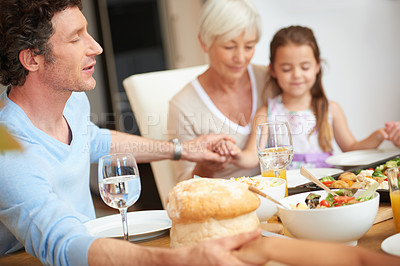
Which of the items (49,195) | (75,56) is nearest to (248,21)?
(75,56)

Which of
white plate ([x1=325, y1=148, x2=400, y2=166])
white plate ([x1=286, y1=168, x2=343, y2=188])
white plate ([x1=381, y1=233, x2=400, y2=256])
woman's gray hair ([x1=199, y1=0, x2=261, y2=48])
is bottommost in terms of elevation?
white plate ([x1=325, y1=148, x2=400, y2=166])

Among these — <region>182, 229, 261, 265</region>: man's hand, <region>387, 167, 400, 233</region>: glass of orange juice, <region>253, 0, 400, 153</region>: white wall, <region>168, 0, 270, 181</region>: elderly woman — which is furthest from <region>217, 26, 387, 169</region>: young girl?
<region>182, 229, 261, 265</region>: man's hand

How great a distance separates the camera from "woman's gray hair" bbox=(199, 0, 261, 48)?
2248 mm

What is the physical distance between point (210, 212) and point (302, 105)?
1780mm

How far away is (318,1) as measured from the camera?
12.4ft

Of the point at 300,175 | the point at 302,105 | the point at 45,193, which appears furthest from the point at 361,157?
the point at 45,193

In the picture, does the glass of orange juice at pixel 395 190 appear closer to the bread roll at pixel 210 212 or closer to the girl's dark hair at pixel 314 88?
the bread roll at pixel 210 212

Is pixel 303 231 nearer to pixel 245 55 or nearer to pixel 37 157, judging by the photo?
pixel 37 157

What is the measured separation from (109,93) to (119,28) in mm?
832

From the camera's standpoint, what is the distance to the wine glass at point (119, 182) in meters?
1.04

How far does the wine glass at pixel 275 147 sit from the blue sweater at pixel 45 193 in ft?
1.75

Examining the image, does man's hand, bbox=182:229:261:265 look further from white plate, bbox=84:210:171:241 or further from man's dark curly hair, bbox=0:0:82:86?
man's dark curly hair, bbox=0:0:82:86

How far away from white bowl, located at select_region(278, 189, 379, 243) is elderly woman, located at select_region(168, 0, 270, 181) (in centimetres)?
125

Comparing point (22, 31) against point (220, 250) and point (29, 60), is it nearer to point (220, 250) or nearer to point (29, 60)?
point (29, 60)
